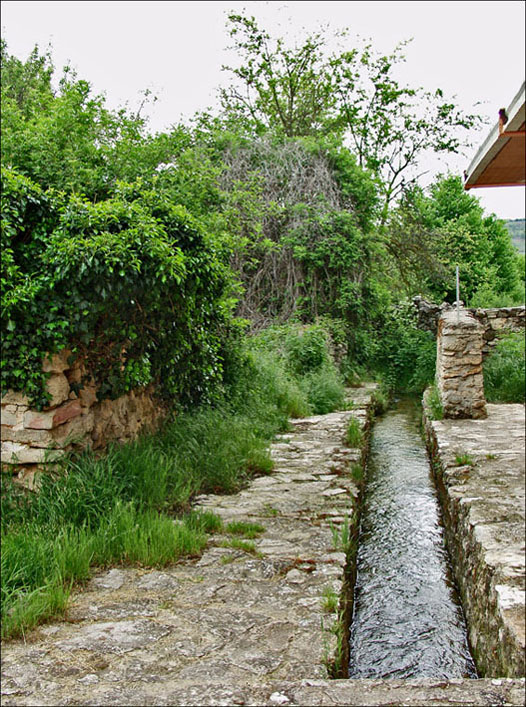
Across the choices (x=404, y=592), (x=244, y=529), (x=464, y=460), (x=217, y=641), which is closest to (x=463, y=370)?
(x=464, y=460)

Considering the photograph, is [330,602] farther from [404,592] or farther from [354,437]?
[354,437]

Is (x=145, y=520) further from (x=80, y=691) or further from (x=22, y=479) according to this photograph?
(x=80, y=691)

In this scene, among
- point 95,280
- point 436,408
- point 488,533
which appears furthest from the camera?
point 436,408

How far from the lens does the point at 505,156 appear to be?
2.85 m

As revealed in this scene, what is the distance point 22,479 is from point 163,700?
268 centimetres

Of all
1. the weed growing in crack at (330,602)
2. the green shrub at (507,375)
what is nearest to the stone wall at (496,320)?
the green shrub at (507,375)

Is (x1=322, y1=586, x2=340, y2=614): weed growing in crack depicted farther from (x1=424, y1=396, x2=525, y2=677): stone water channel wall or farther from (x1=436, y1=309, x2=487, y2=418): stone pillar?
(x1=436, y1=309, x2=487, y2=418): stone pillar

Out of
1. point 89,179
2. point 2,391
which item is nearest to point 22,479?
point 2,391

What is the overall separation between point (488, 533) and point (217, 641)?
6.34 feet

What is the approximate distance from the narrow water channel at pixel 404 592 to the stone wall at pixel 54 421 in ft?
8.13

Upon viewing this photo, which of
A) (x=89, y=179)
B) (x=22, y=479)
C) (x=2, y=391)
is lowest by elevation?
(x=22, y=479)

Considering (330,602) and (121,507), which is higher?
(121,507)

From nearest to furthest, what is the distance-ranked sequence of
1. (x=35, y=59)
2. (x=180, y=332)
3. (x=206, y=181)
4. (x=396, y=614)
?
(x=396, y=614) < (x=180, y=332) < (x=35, y=59) < (x=206, y=181)

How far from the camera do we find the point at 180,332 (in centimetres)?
561
